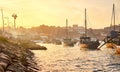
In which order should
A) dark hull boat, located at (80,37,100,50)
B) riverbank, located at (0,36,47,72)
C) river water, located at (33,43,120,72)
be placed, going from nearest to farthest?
riverbank, located at (0,36,47,72) → river water, located at (33,43,120,72) → dark hull boat, located at (80,37,100,50)

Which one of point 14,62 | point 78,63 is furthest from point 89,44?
point 14,62

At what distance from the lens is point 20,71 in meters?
21.0

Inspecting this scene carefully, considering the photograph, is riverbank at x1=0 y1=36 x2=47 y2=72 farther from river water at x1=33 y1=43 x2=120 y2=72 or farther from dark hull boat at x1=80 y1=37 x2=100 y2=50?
dark hull boat at x1=80 y1=37 x2=100 y2=50

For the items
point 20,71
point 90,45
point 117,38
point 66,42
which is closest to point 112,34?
point 117,38

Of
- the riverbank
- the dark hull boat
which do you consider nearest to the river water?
the riverbank

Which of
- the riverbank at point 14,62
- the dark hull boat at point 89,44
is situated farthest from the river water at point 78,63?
the dark hull boat at point 89,44

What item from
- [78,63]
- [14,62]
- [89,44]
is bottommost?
[89,44]

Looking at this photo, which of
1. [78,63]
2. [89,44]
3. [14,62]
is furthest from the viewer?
[89,44]

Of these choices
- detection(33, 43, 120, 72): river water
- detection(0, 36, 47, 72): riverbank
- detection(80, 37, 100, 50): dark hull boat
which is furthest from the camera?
detection(80, 37, 100, 50): dark hull boat

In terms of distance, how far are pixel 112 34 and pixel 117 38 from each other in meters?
3.38

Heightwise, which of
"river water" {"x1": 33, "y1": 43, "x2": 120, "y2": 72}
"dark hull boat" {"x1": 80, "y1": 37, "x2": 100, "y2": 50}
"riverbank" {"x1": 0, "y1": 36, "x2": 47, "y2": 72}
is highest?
"riverbank" {"x1": 0, "y1": 36, "x2": 47, "y2": 72}

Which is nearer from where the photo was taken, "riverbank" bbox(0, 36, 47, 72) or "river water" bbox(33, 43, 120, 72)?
"riverbank" bbox(0, 36, 47, 72)

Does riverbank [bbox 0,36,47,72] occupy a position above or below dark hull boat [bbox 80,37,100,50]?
above

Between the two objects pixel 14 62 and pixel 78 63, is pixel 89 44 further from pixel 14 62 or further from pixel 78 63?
pixel 14 62
